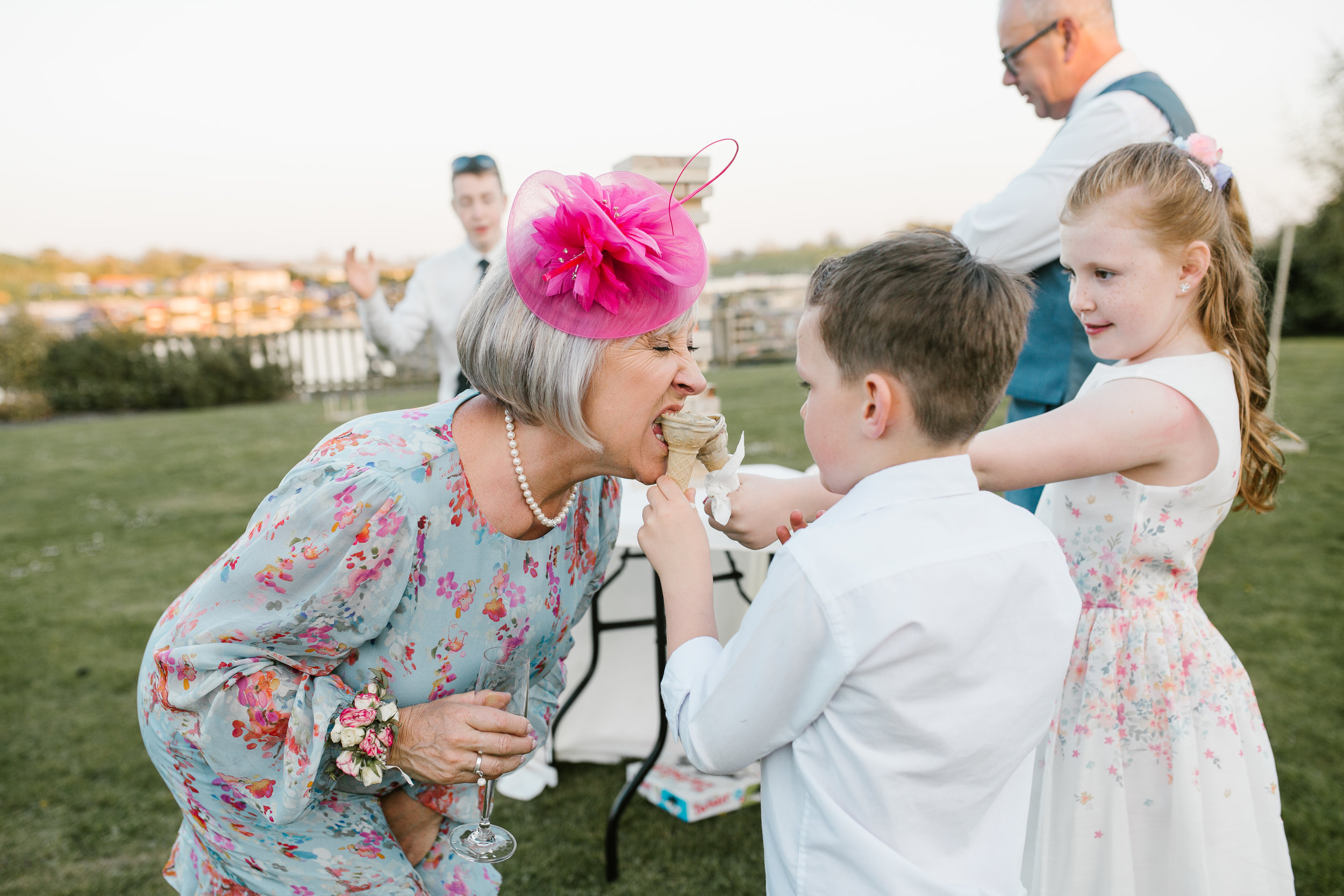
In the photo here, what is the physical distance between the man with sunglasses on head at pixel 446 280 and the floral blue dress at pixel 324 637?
3401 millimetres

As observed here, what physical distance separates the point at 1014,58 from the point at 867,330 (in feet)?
6.82

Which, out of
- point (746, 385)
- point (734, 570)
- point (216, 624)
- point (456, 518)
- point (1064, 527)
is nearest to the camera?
point (216, 624)

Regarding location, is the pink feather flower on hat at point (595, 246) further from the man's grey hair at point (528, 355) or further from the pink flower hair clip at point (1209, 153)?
the pink flower hair clip at point (1209, 153)

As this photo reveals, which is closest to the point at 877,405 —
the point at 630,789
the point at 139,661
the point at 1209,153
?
the point at 1209,153

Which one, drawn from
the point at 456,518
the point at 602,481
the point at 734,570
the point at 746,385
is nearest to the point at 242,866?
the point at 456,518

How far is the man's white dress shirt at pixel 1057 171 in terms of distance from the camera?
262 centimetres

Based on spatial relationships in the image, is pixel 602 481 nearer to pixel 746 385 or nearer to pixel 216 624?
pixel 216 624

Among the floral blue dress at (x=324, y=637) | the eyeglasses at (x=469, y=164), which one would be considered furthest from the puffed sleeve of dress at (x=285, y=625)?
the eyeglasses at (x=469, y=164)

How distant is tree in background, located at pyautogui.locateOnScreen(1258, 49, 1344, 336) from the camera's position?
68.9ft

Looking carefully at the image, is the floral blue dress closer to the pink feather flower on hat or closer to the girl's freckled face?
the pink feather flower on hat

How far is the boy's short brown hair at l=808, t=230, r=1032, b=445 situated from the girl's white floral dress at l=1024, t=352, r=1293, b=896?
2.67 ft

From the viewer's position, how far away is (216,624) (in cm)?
172

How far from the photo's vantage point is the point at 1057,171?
2693 millimetres

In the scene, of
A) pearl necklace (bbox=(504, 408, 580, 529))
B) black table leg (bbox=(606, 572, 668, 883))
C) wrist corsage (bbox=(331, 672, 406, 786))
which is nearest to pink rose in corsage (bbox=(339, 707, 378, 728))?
wrist corsage (bbox=(331, 672, 406, 786))
